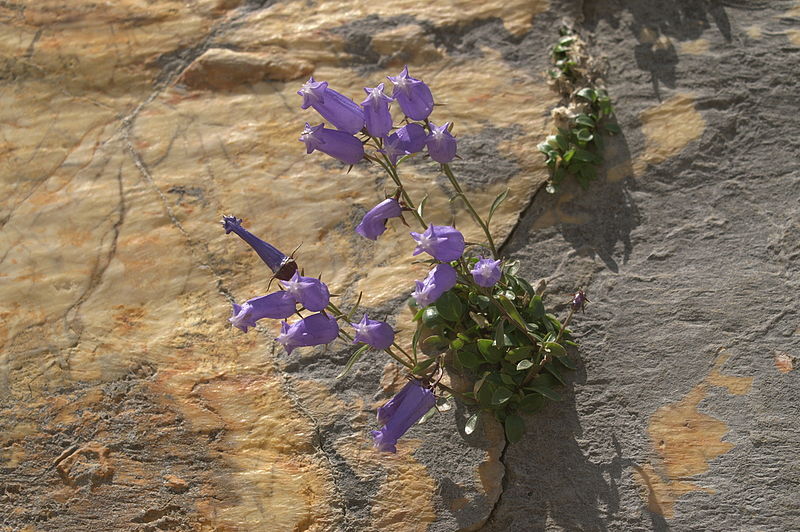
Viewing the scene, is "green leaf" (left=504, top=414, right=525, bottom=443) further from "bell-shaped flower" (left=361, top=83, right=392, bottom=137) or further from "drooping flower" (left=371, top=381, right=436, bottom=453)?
"bell-shaped flower" (left=361, top=83, right=392, bottom=137)

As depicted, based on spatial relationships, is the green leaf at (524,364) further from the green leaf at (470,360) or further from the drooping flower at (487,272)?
the drooping flower at (487,272)

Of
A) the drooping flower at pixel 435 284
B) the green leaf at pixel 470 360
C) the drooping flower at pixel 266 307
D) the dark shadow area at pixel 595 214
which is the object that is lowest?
the green leaf at pixel 470 360

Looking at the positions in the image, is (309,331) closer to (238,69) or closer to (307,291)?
(307,291)

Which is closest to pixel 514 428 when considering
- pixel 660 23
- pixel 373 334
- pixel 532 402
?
pixel 532 402

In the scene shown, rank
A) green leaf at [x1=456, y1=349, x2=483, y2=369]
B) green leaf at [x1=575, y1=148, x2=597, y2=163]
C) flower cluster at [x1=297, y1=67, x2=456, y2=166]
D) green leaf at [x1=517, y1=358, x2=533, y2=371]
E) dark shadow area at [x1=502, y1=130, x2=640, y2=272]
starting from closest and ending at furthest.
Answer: flower cluster at [x1=297, y1=67, x2=456, y2=166] → green leaf at [x1=517, y1=358, x2=533, y2=371] → green leaf at [x1=456, y1=349, x2=483, y2=369] → dark shadow area at [x1=502, y1=130, x2=640, y2=272] → green leaf at [x1=575, y1=148, x2=597, y2=163]

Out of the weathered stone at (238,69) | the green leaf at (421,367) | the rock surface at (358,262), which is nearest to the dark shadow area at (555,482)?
the rock surface at (358,262)

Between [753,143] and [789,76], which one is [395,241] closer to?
[753,143]

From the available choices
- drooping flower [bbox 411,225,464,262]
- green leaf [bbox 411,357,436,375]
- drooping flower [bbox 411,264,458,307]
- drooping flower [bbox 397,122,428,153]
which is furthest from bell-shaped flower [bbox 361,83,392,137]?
green leaf [bbox 411,357,436,375]
